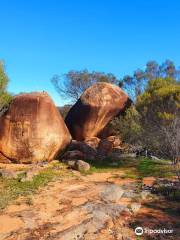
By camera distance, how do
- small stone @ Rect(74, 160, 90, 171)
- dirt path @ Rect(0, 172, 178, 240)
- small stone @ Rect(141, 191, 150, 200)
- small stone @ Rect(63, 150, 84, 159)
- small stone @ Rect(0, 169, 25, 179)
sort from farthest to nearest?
small stone @ Rect(63, 150, 84, 159) < small stone @ Rect(74, 160, 90, 171) < small stone @ Rect(0, 169, 25, 179) < small stone @ Rect(141, 191, 150, 200) < dirt path @ Rect(0, 172, 178, 240)

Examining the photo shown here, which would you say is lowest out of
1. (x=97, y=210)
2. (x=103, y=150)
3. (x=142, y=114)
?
(x=97, y=210)

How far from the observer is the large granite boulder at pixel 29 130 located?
1939cm

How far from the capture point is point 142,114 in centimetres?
2064

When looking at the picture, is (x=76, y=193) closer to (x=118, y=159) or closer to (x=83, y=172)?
(x=83, y=172)

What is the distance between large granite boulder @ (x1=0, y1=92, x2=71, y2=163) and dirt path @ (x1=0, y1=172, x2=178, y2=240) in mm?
4843

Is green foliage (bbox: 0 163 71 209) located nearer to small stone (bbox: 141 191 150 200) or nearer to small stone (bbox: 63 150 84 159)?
small stone (bbox: 63 150 84 159)

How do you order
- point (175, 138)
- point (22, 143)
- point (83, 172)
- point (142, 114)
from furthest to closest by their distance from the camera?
point (142, 114), point (22, 143), point (83, 172), point (175, 138)

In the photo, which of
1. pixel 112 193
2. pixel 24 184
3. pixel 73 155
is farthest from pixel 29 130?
pixel 112 193

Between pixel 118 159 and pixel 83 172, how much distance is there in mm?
4158

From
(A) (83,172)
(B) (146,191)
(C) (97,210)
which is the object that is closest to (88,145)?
(A) (83,172)

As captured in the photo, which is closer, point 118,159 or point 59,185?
point 59,185

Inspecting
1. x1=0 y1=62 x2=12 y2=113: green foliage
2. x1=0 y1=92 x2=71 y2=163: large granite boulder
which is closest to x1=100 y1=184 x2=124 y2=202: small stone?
x1=0 y1=92 x2=71 y2=163: large granite boulder

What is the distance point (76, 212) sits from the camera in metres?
11.3

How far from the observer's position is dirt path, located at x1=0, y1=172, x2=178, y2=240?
9.67m
